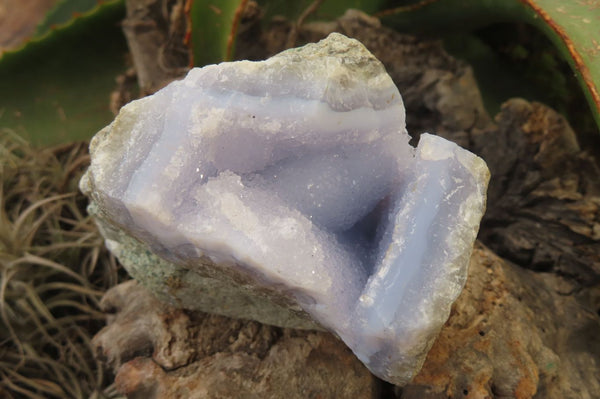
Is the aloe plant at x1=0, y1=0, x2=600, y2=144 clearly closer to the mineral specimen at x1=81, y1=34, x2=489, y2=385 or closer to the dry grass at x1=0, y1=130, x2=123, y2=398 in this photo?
the dry grass at x1=0, y1=130, x2=123, y2=398

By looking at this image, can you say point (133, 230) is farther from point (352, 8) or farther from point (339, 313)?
point (352, 8)

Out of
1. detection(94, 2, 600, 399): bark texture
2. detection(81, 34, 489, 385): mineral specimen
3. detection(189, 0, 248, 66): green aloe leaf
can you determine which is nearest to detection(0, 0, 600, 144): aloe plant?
detection(189, 0, 248, 66): green aloe leaf

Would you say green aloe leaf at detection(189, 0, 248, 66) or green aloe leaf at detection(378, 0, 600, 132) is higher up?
green aloe leaf at detection(378, 0, 600, 132)

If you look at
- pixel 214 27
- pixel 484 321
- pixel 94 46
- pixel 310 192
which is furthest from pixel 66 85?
pixel 484 321

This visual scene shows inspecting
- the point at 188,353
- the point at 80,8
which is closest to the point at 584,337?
the point at 188,353

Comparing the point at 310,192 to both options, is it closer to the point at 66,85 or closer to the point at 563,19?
the point at 563,19

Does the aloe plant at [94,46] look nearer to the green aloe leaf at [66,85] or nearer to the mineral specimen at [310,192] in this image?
the green aloe leaf at [66,85]

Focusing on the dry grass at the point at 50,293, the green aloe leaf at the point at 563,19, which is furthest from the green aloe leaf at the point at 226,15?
the dry grass at the point at 50,293
